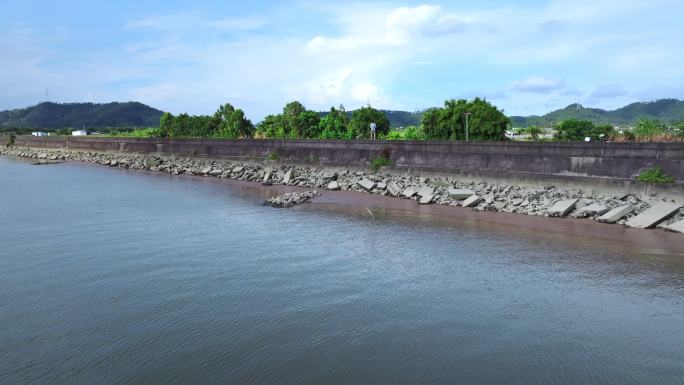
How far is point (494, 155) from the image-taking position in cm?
2111

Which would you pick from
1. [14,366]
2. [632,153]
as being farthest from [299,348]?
[632,153]

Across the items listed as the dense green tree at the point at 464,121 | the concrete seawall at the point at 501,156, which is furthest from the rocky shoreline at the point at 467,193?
the dense green tree at the point at 464,121

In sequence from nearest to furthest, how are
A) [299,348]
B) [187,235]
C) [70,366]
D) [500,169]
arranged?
[70,366] < [299,348] < [187,235] < [500,169]

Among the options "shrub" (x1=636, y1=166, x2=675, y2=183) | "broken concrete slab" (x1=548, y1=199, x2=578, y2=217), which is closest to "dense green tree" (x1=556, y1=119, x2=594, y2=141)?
"shrub" (x1=636, y1=166, x2=675, y2=183)

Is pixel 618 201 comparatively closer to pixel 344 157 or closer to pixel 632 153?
pixel 632 153

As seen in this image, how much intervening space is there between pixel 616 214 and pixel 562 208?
1573 mm

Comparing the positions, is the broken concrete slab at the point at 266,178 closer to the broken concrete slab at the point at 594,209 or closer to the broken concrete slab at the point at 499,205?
the broken concrete slab at the point at 499,205

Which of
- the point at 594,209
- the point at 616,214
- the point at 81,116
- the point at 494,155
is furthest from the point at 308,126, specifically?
the point at 81,116

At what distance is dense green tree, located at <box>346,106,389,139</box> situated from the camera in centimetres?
3722

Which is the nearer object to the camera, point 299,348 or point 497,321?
point 299,348

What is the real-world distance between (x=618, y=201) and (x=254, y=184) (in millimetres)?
17213

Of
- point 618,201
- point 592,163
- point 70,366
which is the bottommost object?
point 70,366

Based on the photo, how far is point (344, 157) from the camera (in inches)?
1086

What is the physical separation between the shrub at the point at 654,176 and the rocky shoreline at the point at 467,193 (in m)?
0.63
